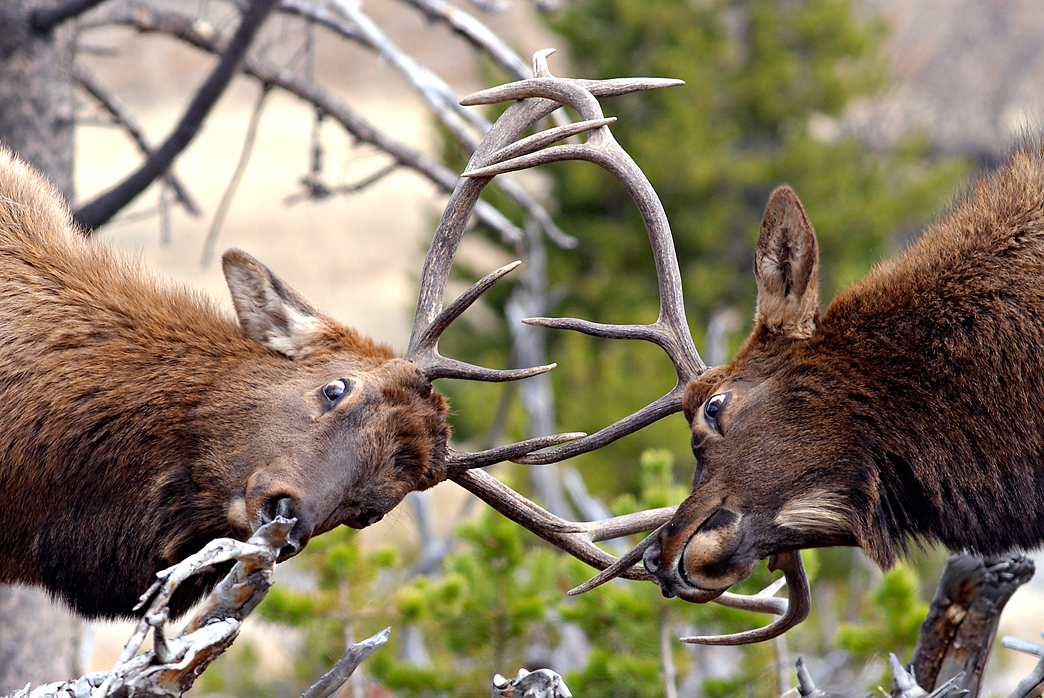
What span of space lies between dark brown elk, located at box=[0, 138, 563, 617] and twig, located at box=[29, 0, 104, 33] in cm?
180

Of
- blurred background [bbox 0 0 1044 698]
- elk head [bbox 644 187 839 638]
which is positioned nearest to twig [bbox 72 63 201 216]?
blurred background [bbox 0 0 1044 698]

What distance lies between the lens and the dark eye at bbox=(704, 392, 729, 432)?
9.84 feet

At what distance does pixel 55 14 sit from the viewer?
4625 millimetres

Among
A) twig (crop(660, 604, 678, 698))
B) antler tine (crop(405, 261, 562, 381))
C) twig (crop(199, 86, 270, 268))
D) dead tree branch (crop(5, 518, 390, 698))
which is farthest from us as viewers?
twig (crop(199, 86, 270, 268))

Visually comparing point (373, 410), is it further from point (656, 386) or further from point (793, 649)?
point (656, 386)

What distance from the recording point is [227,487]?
9.47 ft

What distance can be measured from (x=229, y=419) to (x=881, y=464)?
186cm

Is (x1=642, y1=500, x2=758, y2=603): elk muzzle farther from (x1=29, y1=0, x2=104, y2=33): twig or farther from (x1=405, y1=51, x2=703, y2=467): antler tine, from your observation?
(x1=29, y1=0, x2=104, y2=33): twig

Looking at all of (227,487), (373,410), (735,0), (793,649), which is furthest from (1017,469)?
(735,0)

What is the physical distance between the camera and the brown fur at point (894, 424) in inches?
110

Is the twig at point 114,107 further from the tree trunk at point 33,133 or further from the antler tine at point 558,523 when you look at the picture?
the antler tine at point 558,523

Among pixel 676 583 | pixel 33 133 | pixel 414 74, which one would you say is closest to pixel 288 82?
pixel 414 74

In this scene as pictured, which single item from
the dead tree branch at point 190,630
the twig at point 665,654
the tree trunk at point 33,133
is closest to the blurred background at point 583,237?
the twig at point 665,654

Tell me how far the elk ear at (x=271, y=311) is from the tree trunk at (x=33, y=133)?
2.16 meters
